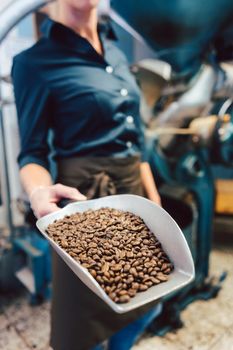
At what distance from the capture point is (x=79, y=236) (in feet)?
1.14

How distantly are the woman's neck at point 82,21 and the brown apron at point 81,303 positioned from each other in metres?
0.23

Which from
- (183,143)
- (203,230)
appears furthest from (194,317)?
(183,143)

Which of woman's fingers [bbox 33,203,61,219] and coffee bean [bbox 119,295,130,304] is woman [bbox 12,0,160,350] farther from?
coffee bean [bbox 119,295,130,304]

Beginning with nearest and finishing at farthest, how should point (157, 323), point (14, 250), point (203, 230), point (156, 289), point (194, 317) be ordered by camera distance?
point (156, 289), point (194, 317), point (157, 323), point (203, 230), point (14, 250)

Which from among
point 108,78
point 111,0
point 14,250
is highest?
point 111,0

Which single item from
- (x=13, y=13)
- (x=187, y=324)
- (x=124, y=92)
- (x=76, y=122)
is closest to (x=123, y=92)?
(x=124, y=92)

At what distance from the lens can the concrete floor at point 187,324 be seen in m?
0.43

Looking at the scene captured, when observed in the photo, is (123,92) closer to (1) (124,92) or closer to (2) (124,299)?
(1) (124,92)

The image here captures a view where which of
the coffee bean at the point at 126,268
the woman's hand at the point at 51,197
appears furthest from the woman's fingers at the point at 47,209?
the coffee bean at the point at 126,268

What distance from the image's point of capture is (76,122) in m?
0.52

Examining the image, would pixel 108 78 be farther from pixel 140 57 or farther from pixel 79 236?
pixel 140 57

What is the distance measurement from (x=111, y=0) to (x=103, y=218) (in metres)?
0.48

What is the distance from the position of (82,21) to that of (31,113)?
19cm

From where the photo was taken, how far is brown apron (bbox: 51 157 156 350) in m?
0.46
